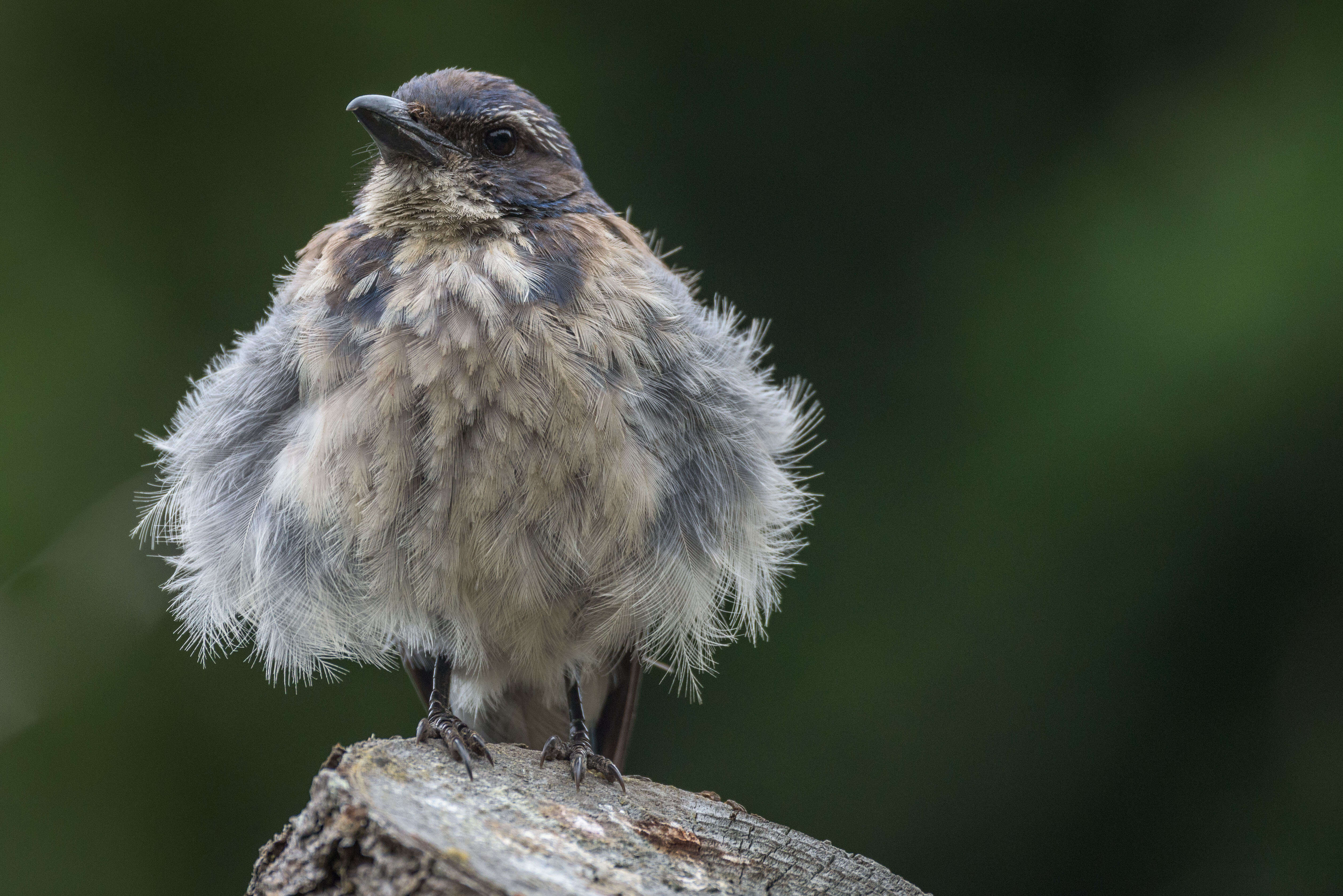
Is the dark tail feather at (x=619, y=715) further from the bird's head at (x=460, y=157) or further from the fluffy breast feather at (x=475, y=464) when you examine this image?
the bird's head at (x=460, y=157)

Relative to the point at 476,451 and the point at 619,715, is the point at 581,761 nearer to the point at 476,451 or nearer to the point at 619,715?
the point at 476,451

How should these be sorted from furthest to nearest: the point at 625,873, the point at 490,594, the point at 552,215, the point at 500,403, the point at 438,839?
the point at 552,215, the point at 490,594, the point at 500,403, the point at 625,873, the point at 438,839

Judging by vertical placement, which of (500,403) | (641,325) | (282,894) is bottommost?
(282,894)

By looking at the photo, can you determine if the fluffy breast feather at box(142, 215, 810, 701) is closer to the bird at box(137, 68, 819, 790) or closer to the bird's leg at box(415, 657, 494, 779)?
the bird at box(137, 68, 819, 790)

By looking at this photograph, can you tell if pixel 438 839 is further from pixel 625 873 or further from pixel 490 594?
pixel 490 594

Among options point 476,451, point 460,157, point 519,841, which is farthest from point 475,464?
point 519,841

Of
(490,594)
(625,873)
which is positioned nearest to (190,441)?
(490,594)
